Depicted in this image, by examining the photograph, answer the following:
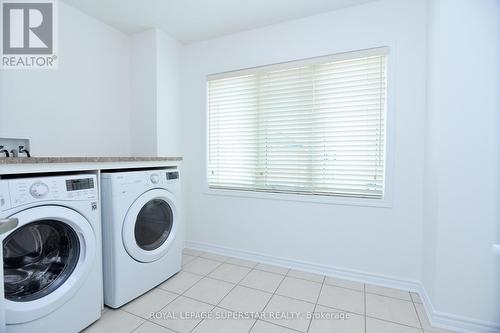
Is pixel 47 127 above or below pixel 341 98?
below

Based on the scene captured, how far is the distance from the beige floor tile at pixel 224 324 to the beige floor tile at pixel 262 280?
1.25 feet

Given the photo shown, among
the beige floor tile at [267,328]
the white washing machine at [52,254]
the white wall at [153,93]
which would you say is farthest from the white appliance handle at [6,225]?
the white wall at [153,93]

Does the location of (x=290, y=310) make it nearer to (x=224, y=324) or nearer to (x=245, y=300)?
(x=245, y=300)

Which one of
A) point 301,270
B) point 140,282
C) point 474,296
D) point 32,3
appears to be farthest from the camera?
point 301,270

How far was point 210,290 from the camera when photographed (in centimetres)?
184

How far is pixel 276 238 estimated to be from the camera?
89.2 inches

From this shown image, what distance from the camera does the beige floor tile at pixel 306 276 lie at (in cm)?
202

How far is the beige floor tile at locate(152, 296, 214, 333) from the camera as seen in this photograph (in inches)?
57.4

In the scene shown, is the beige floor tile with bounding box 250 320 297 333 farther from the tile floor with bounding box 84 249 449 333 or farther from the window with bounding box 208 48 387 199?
the window with bounding box 208 48 387 199

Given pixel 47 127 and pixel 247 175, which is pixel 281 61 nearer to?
pixel 247 175

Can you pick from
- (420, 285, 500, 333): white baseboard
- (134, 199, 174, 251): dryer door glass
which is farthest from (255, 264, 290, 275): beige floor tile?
(420, 285, 500, 333): white baseboard

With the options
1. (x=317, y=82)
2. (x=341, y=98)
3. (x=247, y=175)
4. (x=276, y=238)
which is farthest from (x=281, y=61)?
(x=276, y=238)

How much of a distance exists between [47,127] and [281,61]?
202 cm

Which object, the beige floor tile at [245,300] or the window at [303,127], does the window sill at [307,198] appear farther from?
the beige floor tile at [245,300]
